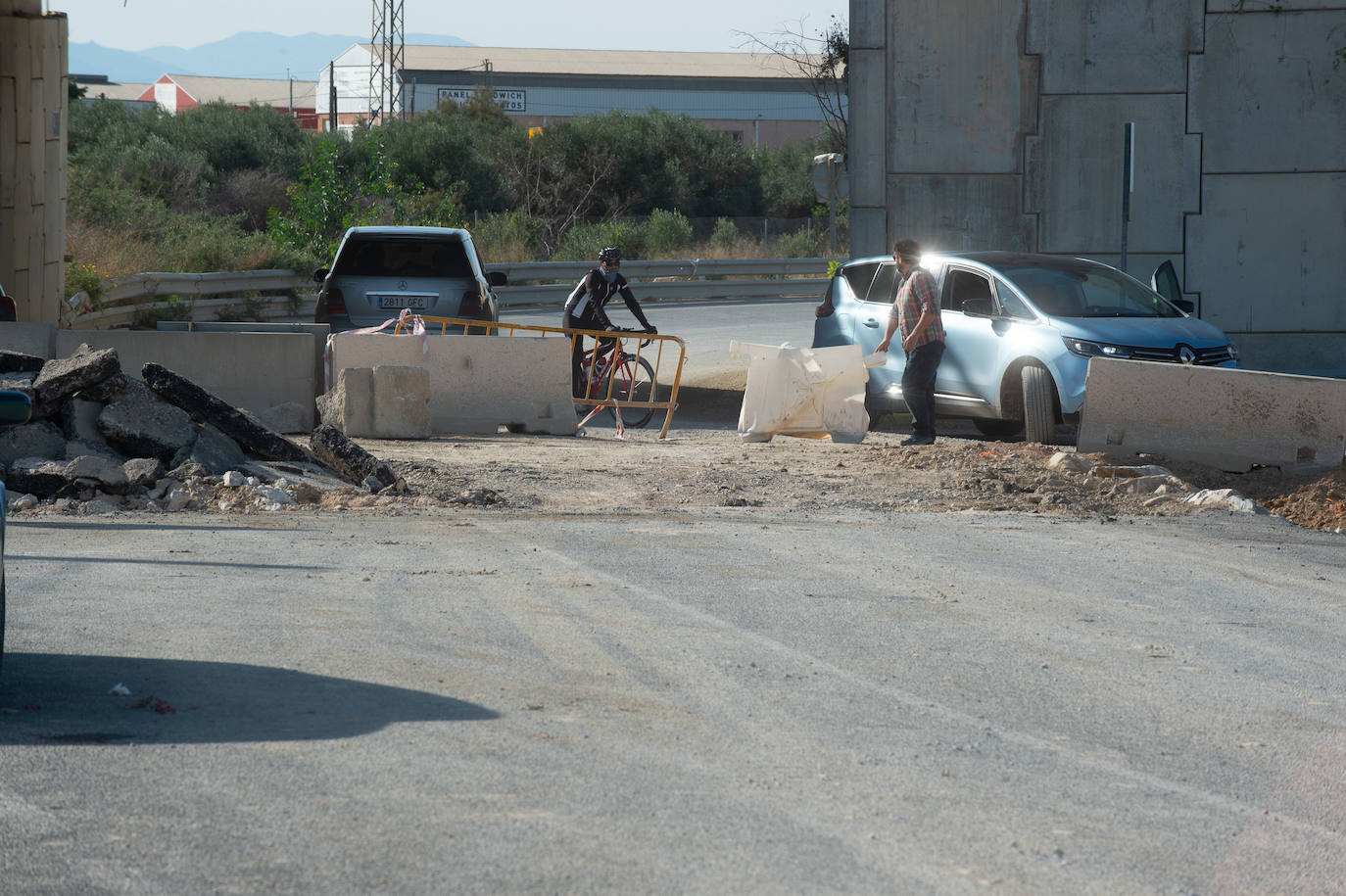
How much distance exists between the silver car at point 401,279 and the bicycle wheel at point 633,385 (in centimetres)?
150

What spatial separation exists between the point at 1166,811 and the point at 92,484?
761 centimetres

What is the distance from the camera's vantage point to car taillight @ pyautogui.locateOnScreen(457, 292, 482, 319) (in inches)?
627

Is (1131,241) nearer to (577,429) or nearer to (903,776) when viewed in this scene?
(577,429)

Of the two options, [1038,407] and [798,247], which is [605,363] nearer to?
[1038,407]

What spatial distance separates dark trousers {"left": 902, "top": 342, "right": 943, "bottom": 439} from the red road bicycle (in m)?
3.32

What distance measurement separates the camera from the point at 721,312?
1287 inches

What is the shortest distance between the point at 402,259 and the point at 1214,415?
28.1 feet

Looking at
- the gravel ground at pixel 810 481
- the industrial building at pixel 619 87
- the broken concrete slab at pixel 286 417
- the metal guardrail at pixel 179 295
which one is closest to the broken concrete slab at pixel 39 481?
the gravel ground at pixel 810 481

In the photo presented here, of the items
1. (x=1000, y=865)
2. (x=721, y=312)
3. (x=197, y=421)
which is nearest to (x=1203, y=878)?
(x=1000, y=865)

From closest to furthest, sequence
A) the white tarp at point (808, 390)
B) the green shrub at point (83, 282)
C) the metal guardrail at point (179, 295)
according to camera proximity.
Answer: the white tarp at point (808, 390) < the metal guardrail at point (179, 295) < the green shrub at point (83, 282)

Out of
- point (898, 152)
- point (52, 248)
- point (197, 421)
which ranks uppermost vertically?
point (898, 152)

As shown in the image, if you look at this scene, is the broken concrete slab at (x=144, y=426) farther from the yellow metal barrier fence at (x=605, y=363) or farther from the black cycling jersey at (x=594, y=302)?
the black cycling jersey at (x=594, y=302)

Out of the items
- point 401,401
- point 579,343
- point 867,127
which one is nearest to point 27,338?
point 401,401

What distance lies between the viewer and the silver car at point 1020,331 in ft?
42.8
